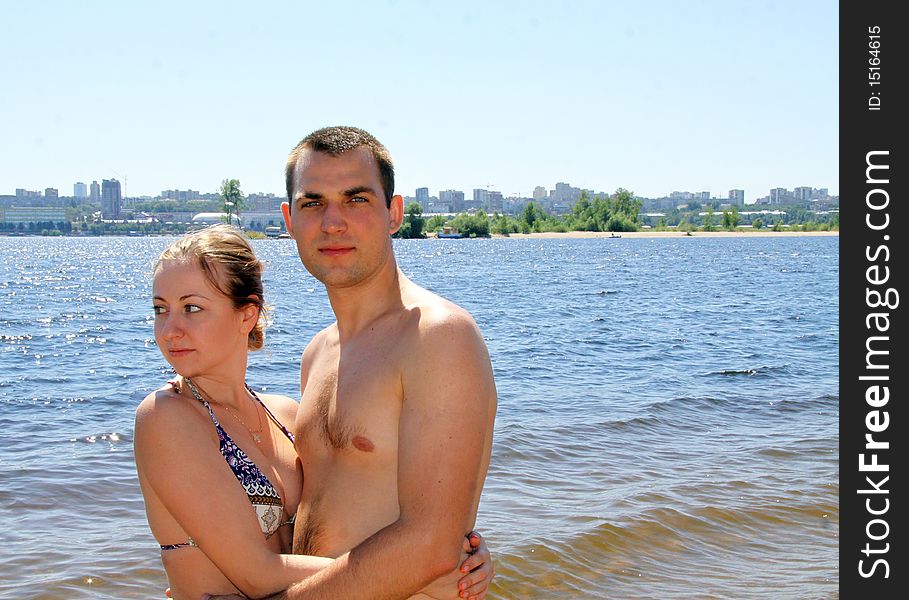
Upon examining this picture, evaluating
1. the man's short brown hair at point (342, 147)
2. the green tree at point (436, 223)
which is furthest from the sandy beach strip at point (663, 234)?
the man's short brown hair at point (342, 147)

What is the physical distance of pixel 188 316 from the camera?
3.23 metres

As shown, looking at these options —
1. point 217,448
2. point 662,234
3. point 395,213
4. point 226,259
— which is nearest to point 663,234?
point 662,234

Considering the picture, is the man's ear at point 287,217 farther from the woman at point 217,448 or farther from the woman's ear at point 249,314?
the woman's ear at point 249,314

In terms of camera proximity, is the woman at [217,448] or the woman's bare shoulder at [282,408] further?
the woman's bare shoulder at [282,408]

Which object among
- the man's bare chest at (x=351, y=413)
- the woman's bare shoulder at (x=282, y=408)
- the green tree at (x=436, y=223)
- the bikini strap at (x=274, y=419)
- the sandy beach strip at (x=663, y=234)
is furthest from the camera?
the green tree at (x=436, y=223)

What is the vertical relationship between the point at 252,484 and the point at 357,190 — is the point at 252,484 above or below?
below

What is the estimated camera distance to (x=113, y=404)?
14180mm

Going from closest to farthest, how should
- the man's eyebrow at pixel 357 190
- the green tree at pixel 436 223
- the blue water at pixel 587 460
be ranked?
the man's eyebrow at pixel 357 190 < the blue water at pixel 587 460 < the green tree at pixel 436 223

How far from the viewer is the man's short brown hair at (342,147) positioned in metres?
3.42

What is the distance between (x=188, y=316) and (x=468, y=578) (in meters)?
1.32

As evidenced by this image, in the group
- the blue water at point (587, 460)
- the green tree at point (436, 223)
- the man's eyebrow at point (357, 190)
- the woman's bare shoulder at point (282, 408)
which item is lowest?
the blue water at point (587, 460)

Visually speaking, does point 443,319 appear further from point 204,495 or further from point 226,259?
point 204,495

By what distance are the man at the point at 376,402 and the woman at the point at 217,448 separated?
0.40 ft

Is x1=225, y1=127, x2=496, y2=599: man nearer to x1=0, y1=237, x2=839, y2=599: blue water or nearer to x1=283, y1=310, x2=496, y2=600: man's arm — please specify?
x1=283, y1=310, x2=496, y2=600: man's arm
